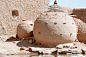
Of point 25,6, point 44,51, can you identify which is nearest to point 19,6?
point 25,6

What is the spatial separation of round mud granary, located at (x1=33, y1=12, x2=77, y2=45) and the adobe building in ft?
17.1

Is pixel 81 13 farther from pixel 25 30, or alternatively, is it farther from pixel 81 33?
pixel 25 30

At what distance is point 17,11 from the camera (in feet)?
46.9

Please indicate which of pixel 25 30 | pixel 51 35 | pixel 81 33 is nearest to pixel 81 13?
pixel 81 33

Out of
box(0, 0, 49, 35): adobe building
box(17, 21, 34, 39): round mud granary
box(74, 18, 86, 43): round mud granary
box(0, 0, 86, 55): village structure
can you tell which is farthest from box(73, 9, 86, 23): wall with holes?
box(17, 21, 34, 39): round mud granary

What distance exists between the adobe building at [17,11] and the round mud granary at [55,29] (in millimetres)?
5226

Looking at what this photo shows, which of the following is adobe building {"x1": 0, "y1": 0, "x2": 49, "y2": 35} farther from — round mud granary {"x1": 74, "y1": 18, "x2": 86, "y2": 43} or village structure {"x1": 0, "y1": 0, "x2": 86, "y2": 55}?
round mud granary {"x1": 74, "y1": 18, "x2": 86, "y2": 43}

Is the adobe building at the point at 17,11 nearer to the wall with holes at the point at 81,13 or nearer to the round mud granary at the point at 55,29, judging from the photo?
the wall with holes at the point at 81,13

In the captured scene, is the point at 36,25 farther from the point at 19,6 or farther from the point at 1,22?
the point at 19,6

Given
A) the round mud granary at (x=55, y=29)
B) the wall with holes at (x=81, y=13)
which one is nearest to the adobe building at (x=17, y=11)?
the wall with holes at (x=81, y=13)

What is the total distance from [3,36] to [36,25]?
425 cm

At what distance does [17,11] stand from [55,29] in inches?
272

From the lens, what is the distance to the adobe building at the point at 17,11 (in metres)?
13.1

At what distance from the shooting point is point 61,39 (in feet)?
27.9
